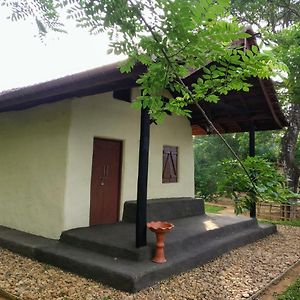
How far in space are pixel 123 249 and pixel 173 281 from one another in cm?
92

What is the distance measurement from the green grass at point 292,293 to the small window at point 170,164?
4.33m

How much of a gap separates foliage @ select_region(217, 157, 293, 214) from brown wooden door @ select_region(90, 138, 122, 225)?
177 inches

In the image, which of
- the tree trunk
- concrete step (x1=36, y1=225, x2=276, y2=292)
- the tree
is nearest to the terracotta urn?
concrete step (x1=36, y1=225, x2=276, y2=292)

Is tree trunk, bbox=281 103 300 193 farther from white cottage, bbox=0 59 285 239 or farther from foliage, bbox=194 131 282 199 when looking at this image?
white cottage, bbox=0 59 285 239

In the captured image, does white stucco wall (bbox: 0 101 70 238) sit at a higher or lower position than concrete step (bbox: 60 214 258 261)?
higher

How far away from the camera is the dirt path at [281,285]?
4.33m

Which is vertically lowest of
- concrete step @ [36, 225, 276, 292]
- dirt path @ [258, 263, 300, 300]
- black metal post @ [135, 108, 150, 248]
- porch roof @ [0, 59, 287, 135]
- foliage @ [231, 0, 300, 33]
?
Result: dirt path @ [258, 263, 300, 300]

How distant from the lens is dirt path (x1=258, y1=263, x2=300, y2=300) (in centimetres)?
433

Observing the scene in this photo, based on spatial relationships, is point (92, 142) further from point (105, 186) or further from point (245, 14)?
point (245, 14)

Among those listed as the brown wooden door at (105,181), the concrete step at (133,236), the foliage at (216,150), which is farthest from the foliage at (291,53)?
the foliage at (216,150)

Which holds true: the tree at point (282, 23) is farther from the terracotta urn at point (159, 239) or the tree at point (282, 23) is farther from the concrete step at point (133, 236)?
the terracotta urn at point (159, 239)

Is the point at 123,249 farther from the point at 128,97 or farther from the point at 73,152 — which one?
the point at 128,97

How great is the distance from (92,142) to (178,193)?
3.47 m

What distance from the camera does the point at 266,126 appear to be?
941 centimetres
